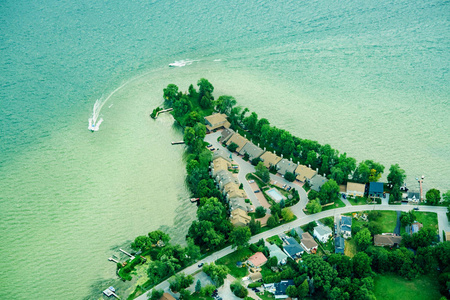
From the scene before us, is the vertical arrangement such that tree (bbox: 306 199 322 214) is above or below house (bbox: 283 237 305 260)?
above

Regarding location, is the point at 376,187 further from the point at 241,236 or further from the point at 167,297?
the point at 167,297

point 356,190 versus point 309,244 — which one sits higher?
point 356,190

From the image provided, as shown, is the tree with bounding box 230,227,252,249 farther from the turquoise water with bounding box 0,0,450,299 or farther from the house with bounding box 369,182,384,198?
the house with bounding box 369,182,384,198

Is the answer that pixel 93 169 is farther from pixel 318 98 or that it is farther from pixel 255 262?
pixel 318 98

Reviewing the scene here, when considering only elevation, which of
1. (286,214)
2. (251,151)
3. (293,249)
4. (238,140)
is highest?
(238,140)

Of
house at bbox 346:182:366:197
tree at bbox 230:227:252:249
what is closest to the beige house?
house at bbox 346:182:366:197

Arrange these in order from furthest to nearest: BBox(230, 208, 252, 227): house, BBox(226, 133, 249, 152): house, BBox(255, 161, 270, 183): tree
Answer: BBox(226, 133, 249, 152): house, BBox(255, 161, 270, 183): tree, BBox(230, 208, 252, 227): house

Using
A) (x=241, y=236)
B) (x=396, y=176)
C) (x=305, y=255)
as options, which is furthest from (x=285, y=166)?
(x=305, y=255)
